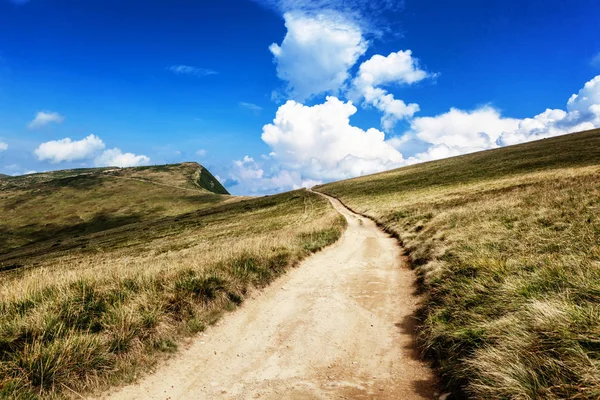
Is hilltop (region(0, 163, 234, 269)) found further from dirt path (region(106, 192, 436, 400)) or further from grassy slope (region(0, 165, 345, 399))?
dirt path (region(106, 192, 436, 400))

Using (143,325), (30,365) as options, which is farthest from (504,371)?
(30,365)

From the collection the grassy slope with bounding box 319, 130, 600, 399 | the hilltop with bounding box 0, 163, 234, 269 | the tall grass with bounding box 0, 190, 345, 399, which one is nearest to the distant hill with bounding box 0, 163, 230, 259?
the hilltop with bounding box 0, 163, 234, 269

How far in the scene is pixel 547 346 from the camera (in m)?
5.05

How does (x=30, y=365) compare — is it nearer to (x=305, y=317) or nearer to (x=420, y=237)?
(x=305, y=317)

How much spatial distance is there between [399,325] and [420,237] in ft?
37.8

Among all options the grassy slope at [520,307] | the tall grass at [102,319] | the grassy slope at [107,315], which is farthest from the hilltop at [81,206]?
the grassy slope at [520,307]

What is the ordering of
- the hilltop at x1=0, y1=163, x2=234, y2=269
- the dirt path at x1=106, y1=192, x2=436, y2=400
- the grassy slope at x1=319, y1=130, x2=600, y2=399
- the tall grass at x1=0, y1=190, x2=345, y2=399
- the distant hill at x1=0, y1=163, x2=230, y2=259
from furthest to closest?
the distant hill at x1=0, y1=163, x2=230, y2=259, the hilltop at x1=0, y1=163, x2=234, y2=269, the dirt path at x1=106, y1=192, x2=436, y2=400, the tall grass at x1=0, y1=190, x2=345, y2=399, the grassy slope at x1=319, y1=130, x2=600, y2=399

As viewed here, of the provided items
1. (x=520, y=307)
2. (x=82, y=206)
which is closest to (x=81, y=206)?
(x=82, y=206)

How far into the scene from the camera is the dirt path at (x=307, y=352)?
5988 millimetres

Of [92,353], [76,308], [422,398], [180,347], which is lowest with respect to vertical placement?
[422,398]

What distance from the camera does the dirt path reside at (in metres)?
5.99

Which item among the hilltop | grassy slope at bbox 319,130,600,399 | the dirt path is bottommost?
the dirt path

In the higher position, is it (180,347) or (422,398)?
(180,347)

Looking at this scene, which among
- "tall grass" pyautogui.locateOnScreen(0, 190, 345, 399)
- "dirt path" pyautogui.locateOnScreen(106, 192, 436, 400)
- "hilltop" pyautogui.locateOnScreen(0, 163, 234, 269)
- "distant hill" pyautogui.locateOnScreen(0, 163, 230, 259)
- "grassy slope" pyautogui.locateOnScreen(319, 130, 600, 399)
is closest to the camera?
"grassy slope" pyautogui.locateOnScreen(319, 130, 600, 399)
